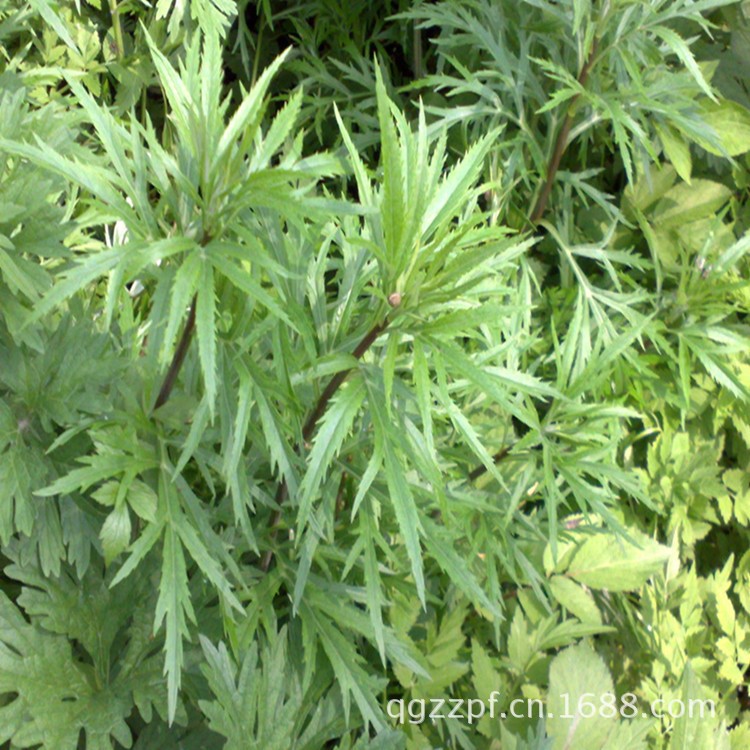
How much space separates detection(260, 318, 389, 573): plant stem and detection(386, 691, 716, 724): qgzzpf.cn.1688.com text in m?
0.38

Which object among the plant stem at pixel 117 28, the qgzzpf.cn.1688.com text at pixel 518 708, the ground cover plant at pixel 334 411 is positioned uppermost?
the plant stem at pixel 117 28

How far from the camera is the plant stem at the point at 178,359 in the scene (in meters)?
0.75

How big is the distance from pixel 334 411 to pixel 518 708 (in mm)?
877

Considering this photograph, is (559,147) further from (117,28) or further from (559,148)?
(117,28)

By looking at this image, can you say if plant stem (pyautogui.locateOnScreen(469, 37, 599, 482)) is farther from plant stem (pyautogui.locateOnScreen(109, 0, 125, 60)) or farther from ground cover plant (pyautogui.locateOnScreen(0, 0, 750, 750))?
plant stem (pyautogui.locateOnScreen(109, 0, 125, 60))

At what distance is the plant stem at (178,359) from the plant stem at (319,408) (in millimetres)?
155

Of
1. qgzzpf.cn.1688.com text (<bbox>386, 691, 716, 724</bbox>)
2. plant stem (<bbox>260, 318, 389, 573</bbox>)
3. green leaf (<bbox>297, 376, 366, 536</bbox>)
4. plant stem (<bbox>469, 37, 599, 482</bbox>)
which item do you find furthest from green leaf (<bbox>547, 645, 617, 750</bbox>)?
green leaf (<bbox>297, 376, 366, 536</bbox>)

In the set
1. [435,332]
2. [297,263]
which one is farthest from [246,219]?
[435,332]

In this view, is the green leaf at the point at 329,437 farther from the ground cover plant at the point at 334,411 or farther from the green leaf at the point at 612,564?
the green leaf at the point at 612,564

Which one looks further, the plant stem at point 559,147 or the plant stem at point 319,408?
the plant stem at point 559,147

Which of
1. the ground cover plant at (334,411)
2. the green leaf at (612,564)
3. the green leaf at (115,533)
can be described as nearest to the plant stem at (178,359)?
the ground cover plant at (334,411)

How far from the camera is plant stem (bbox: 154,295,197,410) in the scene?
751mm

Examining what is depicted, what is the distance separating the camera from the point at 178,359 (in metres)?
0.79

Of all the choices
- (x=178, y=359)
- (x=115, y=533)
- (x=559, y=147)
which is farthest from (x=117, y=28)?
(x=115, y=533)
